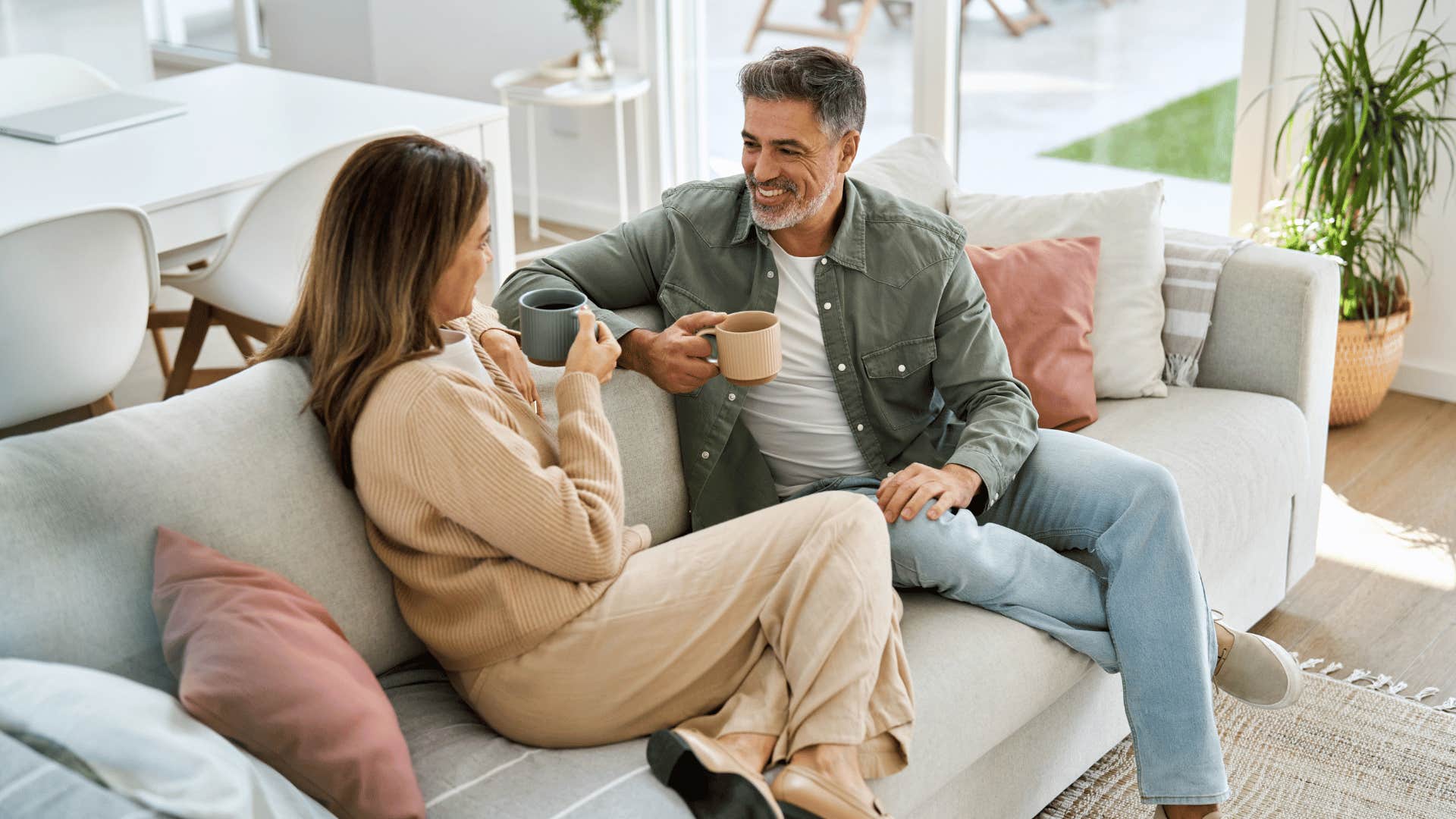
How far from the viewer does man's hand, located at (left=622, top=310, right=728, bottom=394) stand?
6.59 ft

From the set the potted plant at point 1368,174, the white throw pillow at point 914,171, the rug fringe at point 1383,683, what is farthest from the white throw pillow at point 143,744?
the potted plant at point 1368,174

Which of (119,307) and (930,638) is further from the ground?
(119,307)

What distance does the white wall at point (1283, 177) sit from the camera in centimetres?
358

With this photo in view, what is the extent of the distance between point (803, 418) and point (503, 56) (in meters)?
3.56

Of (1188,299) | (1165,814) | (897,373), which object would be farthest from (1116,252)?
(1165,814)

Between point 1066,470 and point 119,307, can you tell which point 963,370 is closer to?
point 1066,470

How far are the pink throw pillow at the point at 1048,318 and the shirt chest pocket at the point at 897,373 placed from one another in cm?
32

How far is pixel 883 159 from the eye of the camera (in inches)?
108

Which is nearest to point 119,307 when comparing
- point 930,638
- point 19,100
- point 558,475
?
point 19,100

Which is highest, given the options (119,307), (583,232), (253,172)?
(253,172)

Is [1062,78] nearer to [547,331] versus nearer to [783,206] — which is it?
[783,206]

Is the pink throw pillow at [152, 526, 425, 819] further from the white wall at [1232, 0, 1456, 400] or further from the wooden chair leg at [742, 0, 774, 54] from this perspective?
the wooden chair leg at [742, 0, 774, 54]

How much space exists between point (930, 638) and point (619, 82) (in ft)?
10.8

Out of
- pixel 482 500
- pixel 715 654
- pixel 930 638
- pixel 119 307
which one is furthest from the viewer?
pixel 119 307
